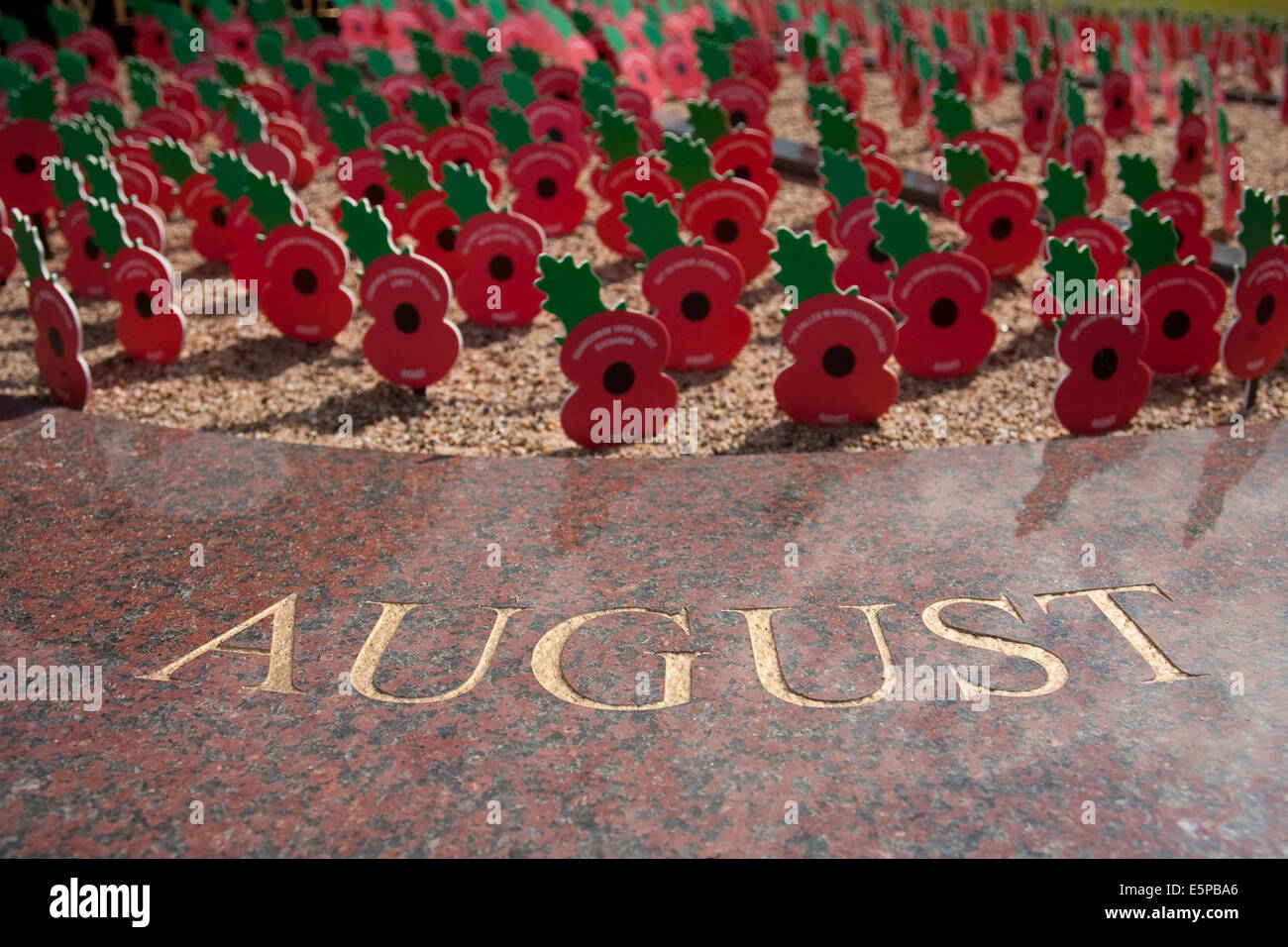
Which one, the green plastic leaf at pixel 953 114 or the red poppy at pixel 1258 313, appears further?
the green plastic leaf at pixel 953 114

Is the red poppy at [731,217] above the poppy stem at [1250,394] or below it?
above

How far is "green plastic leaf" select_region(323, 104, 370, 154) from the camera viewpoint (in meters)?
6.56

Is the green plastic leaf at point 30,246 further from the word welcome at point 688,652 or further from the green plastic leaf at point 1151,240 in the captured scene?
the green plastic leaf at point 1151,240

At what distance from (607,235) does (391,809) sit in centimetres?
412

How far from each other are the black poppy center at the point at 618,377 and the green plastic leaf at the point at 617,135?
270 centimetres

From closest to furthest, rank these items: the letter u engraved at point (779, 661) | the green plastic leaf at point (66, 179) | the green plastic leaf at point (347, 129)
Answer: the letter u engraved at point (779, 661), the green plastic leaf at point (66, 179), the green plastic leaf at point (347, 129)

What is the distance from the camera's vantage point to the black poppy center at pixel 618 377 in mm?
4016

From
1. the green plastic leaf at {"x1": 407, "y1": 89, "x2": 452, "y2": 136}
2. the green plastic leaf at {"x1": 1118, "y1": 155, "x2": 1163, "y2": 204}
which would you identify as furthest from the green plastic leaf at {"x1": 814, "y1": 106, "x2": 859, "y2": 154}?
the green plastic leaf at {"x1": 407, "y1": 89, "x2": 452, "y2": 136}

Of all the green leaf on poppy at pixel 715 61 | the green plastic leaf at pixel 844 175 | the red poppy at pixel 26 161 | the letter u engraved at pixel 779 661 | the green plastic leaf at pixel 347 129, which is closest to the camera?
the letter u engraved at pixel 779 661

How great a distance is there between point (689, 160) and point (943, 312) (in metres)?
1.79

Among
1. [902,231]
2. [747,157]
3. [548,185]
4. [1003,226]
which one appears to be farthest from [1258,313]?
[548,185]

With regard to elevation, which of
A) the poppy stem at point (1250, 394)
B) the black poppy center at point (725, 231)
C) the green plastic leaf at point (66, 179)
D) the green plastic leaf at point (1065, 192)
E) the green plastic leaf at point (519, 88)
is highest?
the green plastic leaf at point (519, 88)

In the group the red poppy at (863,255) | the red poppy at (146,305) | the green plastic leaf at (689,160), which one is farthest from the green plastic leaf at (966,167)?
the red poppy at (146,305)

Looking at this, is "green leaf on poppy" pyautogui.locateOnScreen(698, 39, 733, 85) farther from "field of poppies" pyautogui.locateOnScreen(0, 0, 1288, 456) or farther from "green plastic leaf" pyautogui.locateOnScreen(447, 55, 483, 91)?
"green plastic leaf" pyautogui.locateOnScreen(447, 55, 483, 91)
